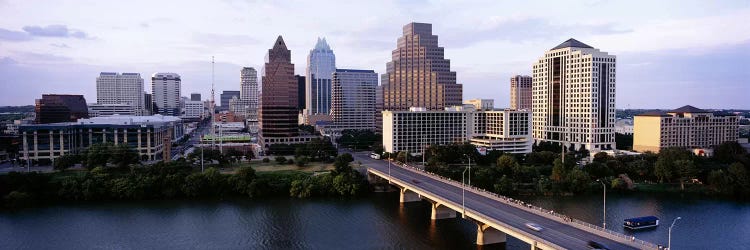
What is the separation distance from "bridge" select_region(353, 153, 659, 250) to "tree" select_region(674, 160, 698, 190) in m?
34.1

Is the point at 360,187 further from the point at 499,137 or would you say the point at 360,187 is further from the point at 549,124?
the point at 549,124

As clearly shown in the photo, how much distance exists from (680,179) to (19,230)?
7802cm

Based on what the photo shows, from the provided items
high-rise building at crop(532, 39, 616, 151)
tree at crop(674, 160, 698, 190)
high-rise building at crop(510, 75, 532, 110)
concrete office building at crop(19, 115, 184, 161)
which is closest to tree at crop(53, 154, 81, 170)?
concrete office building at crop(19, 115, 184, 161)

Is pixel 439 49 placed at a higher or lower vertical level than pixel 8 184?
higher

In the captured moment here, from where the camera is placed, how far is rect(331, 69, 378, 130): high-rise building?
174375mm

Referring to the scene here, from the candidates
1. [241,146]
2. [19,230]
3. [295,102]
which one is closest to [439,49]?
[295,102]

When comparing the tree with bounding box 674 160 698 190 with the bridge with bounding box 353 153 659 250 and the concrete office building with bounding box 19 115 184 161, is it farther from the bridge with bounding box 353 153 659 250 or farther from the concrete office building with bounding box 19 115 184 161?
the concrete office building with bounding box 19 115 184 161

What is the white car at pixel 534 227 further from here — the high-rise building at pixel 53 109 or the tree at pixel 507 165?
the high-rise building at pixel 53 109

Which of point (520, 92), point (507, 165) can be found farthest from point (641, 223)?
point (520, 92)

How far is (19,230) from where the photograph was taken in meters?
49.2

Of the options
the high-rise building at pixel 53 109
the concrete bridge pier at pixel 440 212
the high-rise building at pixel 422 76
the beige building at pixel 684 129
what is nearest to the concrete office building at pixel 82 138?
the high-rise building at pixel 53 109

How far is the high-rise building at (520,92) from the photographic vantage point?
646 ft

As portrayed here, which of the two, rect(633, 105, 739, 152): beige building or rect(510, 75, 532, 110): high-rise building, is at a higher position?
rect(510, 75, 532, 110): high-rise building

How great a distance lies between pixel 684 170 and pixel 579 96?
4057 centimetres
